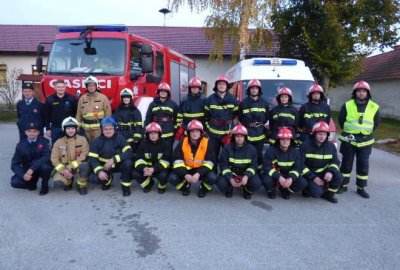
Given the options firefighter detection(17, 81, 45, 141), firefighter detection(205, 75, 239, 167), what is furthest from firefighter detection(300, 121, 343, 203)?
firefighter detection(17, 81, 45, 141)

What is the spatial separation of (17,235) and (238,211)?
2.72 metres

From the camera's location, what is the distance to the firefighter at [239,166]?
219 inches

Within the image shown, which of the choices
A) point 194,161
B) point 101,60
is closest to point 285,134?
point 194,161

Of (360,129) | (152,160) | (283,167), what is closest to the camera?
(283,167)

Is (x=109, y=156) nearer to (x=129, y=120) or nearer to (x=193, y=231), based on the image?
(x=129, y=120)

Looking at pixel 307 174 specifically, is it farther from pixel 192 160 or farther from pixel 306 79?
pixel 306 79

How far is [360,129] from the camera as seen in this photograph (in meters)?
5.82

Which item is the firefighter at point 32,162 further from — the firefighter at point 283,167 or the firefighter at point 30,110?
the firefighter at point 283,167

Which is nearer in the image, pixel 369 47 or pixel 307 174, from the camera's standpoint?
pixel 307 174

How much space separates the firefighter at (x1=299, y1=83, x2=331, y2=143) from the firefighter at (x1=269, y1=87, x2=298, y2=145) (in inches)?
5.7

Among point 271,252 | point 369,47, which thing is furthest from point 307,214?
point 369,47

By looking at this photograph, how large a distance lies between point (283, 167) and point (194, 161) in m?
1.37

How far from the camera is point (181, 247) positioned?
12.8ft

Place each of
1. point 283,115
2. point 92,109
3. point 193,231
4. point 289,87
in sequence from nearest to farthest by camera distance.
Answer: point 193,231
point 283,115
point 92,109
point 289,87
